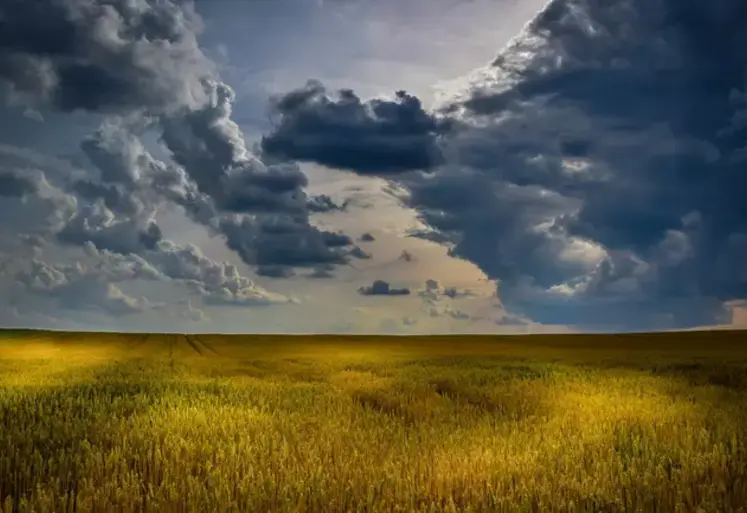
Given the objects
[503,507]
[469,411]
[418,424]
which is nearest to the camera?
[503,507]

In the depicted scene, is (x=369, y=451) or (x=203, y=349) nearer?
(x=369, y=451)

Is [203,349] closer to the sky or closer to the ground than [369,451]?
closer to the ground

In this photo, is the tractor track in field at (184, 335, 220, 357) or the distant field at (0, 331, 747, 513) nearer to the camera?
the distant field at (0, 331, 747, 513)

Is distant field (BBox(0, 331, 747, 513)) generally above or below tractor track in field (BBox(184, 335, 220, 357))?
above

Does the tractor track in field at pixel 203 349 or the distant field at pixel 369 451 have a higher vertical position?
the distant field at pixel 369 451

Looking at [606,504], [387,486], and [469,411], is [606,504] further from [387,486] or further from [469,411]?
[469,411]

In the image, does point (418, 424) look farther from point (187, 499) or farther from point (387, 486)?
point (187, 499)

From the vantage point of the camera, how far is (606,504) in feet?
23.1

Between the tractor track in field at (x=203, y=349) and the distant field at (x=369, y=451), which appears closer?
the distant field at (x=369, y=451)

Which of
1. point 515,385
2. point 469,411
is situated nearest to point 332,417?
point 469,411

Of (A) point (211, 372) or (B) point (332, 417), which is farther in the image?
(A) point (211, 372)

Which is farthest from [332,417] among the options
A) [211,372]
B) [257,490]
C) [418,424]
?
[211,372]

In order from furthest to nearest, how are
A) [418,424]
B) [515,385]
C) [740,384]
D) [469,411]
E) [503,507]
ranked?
[740,384] < [515,385] < [469,411] < [418,424] < [503,507]

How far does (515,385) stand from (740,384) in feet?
27.9
